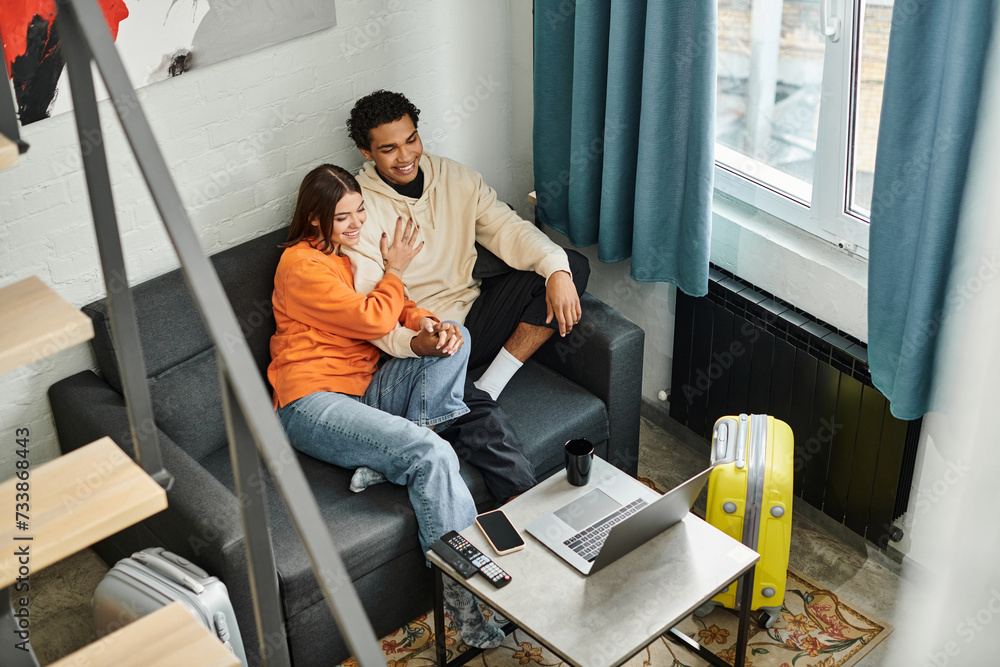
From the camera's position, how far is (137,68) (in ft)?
8.51

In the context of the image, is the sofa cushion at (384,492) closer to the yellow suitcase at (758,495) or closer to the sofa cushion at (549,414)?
the sofa cushion at (549,414)

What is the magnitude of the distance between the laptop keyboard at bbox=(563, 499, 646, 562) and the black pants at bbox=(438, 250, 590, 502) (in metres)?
0.32

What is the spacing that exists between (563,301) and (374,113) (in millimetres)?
758

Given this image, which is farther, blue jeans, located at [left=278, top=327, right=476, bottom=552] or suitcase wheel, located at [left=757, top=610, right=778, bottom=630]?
suitcase wheel, located at [left=757, top=610, right=778, bottom=630]

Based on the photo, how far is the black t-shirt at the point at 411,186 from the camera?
301 centimetres

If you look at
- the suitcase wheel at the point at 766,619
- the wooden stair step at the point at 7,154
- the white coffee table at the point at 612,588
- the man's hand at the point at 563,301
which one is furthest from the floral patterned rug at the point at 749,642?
the wooden stair step at the point at 7,154

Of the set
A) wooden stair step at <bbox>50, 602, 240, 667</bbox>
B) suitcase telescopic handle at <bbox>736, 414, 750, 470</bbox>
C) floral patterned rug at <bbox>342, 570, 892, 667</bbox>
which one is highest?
wooden stair step at <bbox>50, 602, 240, 667</bbox>

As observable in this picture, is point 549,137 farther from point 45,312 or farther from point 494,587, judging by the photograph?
point 45,312

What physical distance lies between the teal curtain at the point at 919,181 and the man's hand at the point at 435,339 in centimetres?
107

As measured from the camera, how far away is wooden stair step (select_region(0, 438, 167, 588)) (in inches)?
51.3

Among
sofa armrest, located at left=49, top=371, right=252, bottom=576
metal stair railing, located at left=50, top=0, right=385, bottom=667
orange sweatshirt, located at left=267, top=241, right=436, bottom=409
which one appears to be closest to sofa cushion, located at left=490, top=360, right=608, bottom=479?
orange sweatshirt, located at left=267, top=241, right=436, bottom=409

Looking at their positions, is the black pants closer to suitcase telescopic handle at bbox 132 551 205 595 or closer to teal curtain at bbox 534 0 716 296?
teal curtain at bbox 534 0 716 296

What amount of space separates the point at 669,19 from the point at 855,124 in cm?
55

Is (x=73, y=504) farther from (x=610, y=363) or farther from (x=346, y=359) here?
(x=610, y=363)
